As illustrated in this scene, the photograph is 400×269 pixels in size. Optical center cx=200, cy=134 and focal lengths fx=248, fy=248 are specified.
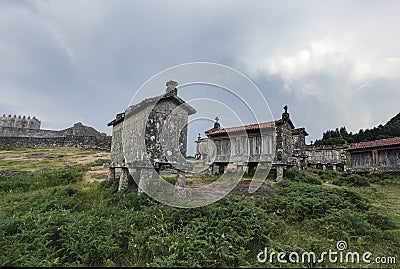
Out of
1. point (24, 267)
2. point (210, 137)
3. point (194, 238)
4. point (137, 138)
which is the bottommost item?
point (24, 267)

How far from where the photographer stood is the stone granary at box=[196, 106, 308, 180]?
14766 mm

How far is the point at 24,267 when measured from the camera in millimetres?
4336

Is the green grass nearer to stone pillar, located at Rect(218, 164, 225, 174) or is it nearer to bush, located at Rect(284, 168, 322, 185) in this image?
stone pillar, located at Rect(218, 164, 225, 174)

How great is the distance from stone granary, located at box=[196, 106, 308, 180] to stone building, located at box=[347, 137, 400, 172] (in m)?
9.20

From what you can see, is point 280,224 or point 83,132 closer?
point 280,224

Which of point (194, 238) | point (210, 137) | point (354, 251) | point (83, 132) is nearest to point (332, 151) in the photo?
point (210, 137)


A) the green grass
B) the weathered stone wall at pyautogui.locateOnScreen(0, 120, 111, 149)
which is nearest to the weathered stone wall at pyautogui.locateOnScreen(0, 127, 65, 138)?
the weathered stone wall at pyautogui.locateOnScreen(0, 120, 111, 149)

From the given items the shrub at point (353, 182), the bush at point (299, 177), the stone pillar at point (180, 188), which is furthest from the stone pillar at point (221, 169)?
the stone pillar at point (180, 188)

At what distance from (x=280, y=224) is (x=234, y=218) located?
1256 millimetres

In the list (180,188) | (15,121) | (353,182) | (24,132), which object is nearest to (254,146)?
(353,182)

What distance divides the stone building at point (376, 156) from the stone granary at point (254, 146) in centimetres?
920

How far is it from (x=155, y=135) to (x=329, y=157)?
24.1 metres

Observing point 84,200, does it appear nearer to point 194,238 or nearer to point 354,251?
point 194,238

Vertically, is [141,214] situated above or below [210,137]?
below
